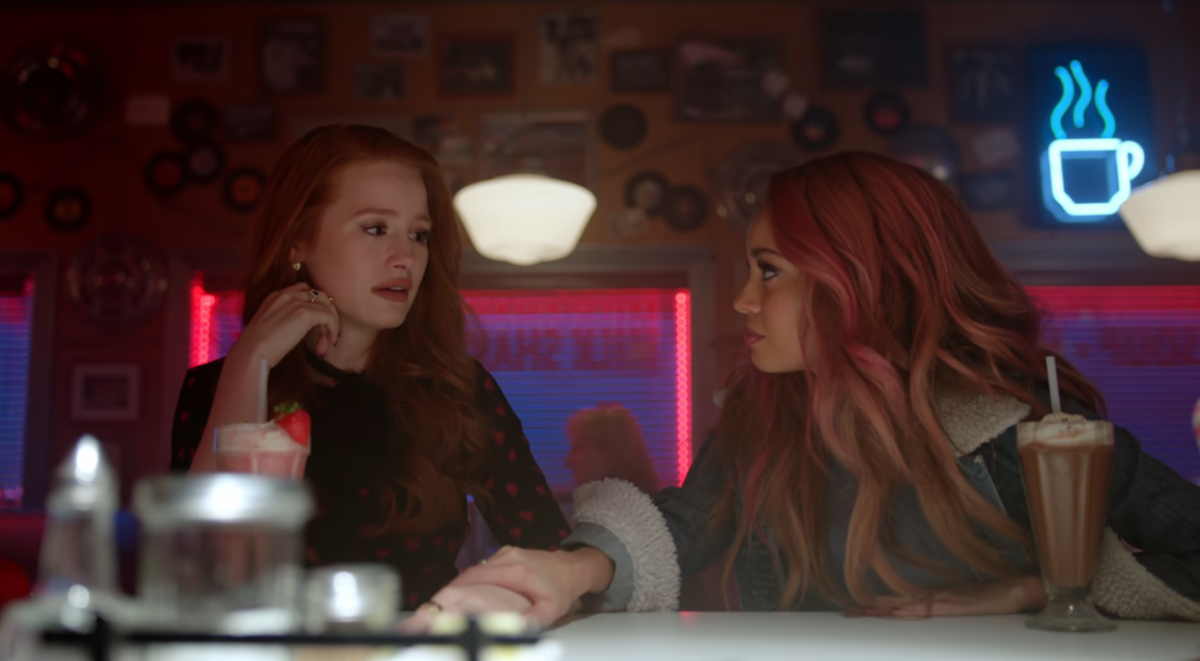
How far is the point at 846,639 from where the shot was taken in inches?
43.9

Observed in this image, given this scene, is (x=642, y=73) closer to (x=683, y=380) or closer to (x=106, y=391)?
(x=683, y=380)

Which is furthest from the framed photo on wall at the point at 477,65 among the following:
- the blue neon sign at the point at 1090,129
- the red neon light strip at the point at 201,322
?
the blue neon sign at the point at 1090,129

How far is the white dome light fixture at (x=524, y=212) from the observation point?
2.80 metres

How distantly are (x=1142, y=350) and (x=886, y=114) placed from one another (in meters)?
1.66

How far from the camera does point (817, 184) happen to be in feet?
5.69

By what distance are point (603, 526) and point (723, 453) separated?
13.8 inches

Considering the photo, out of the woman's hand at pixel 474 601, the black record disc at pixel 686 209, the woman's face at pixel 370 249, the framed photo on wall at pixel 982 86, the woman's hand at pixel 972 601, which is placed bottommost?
the woman's hand at pixel 972 601

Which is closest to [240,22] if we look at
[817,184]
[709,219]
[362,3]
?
[362,3]

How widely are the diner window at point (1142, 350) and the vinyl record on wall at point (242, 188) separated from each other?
3602 mm

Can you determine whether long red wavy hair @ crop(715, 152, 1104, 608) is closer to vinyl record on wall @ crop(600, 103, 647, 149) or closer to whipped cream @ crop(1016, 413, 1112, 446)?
whipped cream @ crop(1016, 413, 1112, 446)

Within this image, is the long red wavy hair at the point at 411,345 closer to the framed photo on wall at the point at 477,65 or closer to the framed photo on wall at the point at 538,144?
the framed photo on wall at the point at 538,144

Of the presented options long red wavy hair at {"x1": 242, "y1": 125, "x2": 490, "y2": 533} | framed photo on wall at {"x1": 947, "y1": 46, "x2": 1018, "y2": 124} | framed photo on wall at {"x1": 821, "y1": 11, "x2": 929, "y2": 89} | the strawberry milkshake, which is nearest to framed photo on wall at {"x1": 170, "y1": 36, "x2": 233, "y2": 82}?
framed photo on wall at {"x1": 821, "y1": 11, "x2": 929, "y2": 89}

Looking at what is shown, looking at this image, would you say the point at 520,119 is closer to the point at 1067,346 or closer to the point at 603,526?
the point at 1067,346

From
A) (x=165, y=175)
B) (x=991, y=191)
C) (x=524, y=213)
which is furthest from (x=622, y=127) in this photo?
(x=165, y=175)
